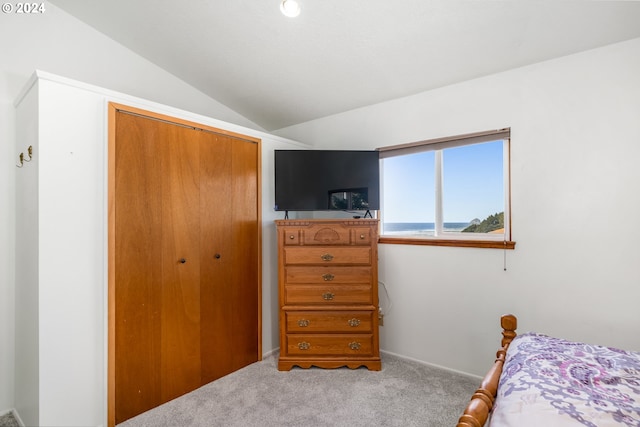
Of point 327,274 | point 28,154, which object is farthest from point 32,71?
point 327,274

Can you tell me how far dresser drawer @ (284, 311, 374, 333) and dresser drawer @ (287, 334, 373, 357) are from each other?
0.05 metres

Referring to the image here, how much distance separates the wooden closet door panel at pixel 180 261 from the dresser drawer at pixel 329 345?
74 cm

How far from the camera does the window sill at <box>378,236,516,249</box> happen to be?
7.16 feet

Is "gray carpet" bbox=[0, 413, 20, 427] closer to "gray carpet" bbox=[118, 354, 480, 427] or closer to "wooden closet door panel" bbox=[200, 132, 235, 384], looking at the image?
"gray carpet" bbox=[118, 354, 480, 427]

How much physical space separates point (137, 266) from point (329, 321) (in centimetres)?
145

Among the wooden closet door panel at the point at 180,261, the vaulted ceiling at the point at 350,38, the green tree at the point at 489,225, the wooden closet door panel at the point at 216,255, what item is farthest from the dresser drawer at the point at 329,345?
Result: the vaulted ceiling at the point at 350,38

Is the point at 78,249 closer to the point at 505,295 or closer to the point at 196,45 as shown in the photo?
the point at 196,45

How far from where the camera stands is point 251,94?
9.48 feet

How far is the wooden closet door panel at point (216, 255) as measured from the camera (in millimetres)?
2324

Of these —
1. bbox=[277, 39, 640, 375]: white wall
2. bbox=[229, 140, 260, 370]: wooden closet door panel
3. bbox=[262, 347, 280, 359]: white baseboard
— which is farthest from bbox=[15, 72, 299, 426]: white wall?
bbox=[277, 39, 640, 375]: white wall

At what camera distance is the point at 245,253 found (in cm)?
263

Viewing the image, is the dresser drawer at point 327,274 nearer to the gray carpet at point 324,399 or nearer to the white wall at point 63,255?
the gray carpet at point 324,399

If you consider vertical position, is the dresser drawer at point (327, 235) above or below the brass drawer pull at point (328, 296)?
above

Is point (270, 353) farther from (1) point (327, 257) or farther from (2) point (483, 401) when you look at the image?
(2) point (483, 401)
